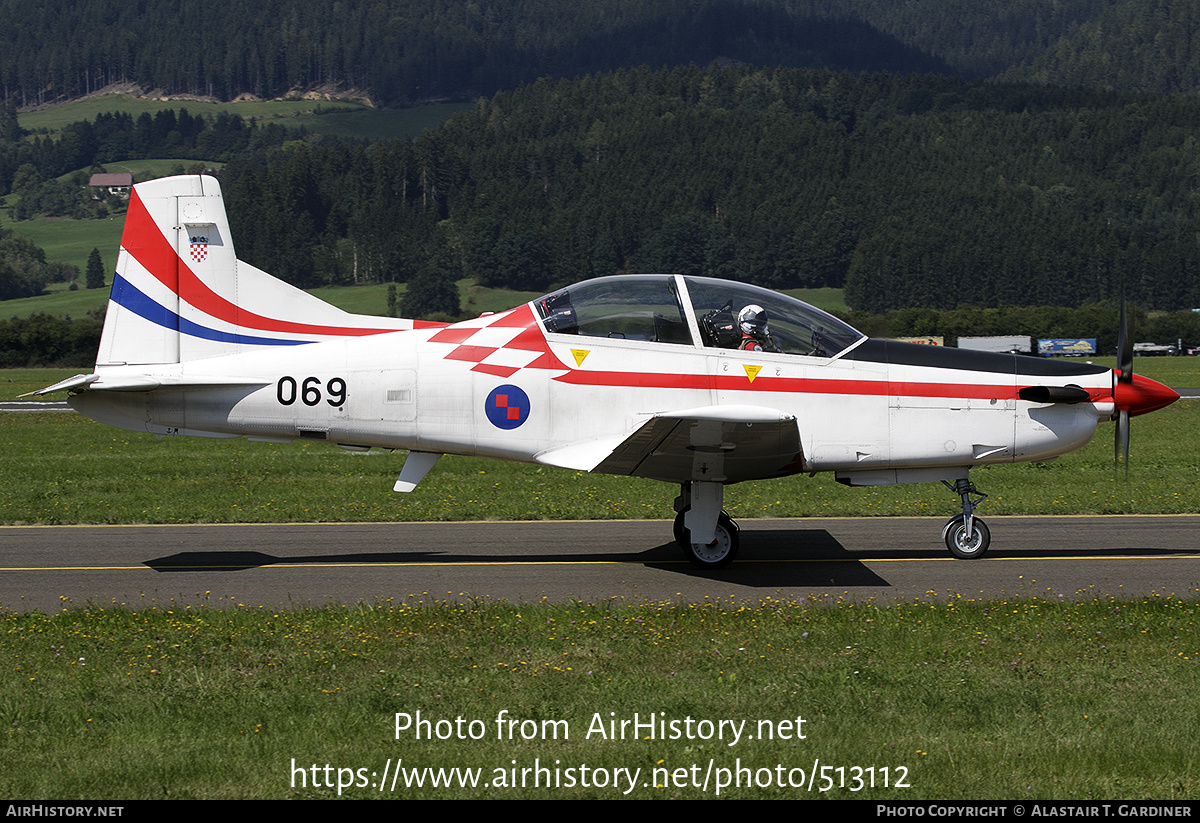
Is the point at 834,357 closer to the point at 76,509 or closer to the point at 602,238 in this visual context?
the point at 76,509

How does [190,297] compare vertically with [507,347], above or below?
above

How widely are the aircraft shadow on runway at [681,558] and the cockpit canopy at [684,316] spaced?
2.20m

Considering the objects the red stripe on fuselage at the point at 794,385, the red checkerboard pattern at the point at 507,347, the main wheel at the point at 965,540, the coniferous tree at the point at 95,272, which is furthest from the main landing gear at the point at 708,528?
the coniferous tree at the point at 95,272

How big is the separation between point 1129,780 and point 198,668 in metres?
5.86

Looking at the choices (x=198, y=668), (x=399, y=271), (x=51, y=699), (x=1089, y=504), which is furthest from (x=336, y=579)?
(x=399, y=271)

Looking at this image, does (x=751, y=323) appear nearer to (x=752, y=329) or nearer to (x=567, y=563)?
(x=752, y=329)

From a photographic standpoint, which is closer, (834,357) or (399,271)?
(834,357)

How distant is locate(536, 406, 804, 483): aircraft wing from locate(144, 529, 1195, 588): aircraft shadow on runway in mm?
1021

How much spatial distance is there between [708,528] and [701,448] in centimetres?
121

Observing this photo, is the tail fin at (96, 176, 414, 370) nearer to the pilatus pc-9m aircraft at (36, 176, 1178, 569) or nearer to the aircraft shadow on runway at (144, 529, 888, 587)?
the pilatus pc-9m aircraft at (36, 176, 1178, 569)

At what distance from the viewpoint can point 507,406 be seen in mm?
10930

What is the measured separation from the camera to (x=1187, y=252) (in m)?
162

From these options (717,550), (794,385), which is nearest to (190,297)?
(717,550)

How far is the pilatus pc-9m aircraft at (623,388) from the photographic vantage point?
35.2 ft
